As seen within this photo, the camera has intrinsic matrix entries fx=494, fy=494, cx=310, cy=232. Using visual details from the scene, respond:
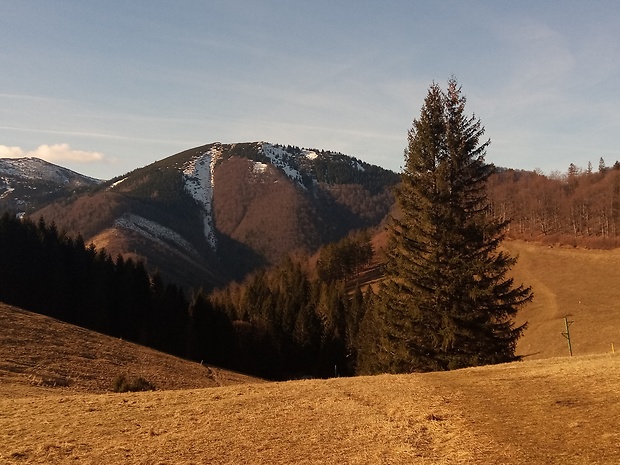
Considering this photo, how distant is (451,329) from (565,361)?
5.54 metres

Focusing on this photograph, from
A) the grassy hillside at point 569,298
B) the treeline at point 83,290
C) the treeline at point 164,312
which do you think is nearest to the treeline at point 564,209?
the grassy hillside at point 569,298

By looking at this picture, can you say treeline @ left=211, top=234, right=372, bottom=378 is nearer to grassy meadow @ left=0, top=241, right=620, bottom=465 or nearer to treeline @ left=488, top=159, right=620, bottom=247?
treeline @ left=488, top=159, right=620, bottom=247

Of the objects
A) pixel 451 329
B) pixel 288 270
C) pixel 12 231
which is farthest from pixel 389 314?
pixel 288 270

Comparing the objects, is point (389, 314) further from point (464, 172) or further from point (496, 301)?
point (464, 172)

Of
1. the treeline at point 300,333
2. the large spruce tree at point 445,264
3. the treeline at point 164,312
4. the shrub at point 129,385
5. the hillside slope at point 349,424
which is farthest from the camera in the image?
the treeline at point 300,333

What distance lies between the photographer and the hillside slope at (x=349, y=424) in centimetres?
1052

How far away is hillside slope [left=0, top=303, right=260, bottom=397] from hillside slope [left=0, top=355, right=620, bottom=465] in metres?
8.22

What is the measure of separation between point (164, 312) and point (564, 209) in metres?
105

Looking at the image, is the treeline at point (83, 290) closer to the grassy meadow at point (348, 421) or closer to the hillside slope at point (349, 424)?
the grassy meadow at point (348, 421)

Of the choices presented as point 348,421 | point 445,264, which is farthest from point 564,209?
point 348,421

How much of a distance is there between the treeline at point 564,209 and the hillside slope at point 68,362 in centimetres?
8515

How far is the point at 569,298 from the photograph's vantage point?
261 ft

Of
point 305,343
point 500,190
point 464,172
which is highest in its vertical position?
point 500,190

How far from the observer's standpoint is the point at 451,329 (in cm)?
2464
